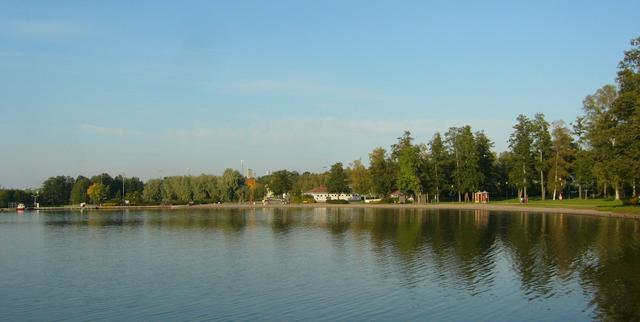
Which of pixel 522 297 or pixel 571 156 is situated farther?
pixel 571 156

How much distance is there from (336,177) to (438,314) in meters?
111

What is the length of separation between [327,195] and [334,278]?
115 metres

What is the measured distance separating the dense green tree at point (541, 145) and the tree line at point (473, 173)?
0.15 m

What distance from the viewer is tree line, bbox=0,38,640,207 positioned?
54.4 m

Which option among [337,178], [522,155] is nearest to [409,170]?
[522,155]

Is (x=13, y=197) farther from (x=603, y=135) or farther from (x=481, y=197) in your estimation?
(x=603, y=135)

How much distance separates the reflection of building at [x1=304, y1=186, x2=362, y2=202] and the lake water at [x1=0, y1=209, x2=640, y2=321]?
299 feet

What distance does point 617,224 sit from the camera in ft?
150

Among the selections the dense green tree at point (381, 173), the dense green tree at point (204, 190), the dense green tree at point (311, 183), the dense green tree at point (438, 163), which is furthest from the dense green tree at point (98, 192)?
the dense green tree at point (438, 163)

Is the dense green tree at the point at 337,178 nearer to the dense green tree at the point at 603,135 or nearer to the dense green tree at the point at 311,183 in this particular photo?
the dense green tree at the point at 311,183

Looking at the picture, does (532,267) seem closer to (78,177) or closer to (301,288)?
(301,288)

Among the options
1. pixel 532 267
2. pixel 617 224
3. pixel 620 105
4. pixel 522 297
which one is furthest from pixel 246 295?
pixel 620 105

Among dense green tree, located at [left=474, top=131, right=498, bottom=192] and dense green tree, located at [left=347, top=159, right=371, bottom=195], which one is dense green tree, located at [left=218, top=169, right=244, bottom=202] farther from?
dense green tree, located at [left=474, top=131, right=498, bottom=192]

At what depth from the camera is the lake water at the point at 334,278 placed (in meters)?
17.8
